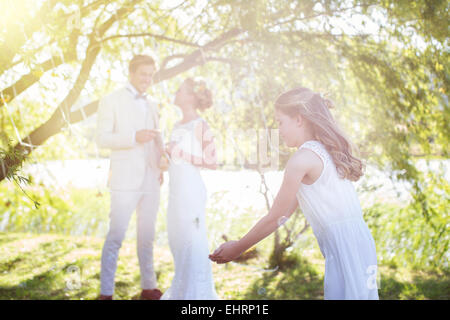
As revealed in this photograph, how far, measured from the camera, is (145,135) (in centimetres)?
351

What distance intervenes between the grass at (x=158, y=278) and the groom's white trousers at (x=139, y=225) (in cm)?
47

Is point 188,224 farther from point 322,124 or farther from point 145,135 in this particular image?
point 322,124

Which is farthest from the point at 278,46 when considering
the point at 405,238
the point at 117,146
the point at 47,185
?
the point at 47,185

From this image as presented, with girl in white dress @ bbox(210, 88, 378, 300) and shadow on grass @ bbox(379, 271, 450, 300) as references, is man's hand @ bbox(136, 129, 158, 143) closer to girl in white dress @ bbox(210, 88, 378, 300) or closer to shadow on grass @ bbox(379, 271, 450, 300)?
girl in white dress @ bbox(210, 88, 378, 300)

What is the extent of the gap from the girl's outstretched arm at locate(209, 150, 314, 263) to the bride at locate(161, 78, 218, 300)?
1.74 meters

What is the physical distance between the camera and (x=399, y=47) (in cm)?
476

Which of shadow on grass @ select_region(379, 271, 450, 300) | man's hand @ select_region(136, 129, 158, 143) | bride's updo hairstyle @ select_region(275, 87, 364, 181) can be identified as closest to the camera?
bride's updo hairstyle @ select_region(275, 87, 364, 181)

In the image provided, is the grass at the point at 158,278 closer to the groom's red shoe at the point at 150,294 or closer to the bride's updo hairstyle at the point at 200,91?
the groom's red shoe at the point at 150,294

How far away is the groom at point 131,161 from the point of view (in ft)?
11.6

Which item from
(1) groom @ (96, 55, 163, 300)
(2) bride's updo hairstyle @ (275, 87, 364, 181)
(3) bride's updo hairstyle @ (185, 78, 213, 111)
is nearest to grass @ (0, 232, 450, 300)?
(1) groom @ (96, 55, 163, 300)

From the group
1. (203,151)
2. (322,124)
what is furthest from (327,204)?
(203,151)

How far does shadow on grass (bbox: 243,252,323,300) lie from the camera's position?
14.2ft

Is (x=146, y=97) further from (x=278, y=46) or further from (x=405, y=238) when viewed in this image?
(x=405, y=238)
